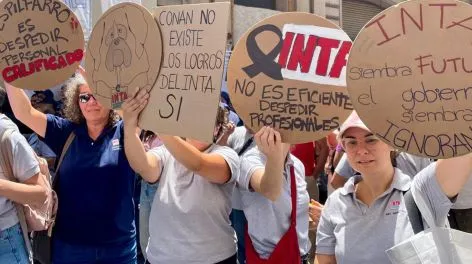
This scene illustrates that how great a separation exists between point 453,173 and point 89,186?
166 cm

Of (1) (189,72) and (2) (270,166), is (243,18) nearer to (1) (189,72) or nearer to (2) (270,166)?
(1) (189,72)

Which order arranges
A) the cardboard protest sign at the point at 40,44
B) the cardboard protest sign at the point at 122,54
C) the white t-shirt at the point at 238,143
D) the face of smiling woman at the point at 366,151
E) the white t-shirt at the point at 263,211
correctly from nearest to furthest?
the face of smiling woman at the point at 366,151 → the cardboard protest sign at the point at 122,54 → the white t-shirt at the point at 263,211 → the cardboard protest sign at the point at 40,44 → the white t-shirt at the point at 238,143

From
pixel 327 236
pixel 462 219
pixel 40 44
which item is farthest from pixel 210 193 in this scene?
pixel 462 219

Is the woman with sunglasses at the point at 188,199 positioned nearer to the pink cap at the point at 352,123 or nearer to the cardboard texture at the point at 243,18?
the pink cap at the point at 352,123

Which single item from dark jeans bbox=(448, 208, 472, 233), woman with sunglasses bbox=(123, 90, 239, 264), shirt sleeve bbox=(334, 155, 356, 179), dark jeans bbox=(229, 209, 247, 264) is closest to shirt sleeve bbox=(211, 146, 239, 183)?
woman with sunglasses bbox=(123, 90, 239, 264)

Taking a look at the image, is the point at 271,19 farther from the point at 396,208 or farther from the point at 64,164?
the point at 64,164

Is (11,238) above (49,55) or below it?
below

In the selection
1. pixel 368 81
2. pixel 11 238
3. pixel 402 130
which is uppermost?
pixel 368 81

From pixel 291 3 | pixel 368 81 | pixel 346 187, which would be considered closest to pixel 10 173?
pixel 346 187

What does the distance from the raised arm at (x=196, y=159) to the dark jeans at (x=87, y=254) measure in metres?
0.75

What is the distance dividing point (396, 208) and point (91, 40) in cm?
139

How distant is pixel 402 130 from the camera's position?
1.56 metres

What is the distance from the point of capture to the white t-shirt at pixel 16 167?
216cm

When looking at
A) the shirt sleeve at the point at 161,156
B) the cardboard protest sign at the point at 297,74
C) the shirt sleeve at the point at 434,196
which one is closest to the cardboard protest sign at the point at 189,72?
the cardboard protest sign at the point at 297,74
